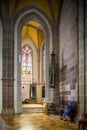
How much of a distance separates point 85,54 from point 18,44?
267 inches

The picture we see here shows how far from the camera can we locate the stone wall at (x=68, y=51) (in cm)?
1225

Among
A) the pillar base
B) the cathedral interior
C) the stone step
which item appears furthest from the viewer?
the stone step

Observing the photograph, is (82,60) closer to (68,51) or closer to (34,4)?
(68,51)

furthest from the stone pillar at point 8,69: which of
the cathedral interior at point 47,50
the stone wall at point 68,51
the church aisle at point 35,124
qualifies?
the church aisle at point 35,124

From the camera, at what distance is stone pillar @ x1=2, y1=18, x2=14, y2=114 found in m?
15.8

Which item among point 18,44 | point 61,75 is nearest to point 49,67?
point 61,75

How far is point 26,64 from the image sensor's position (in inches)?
1022

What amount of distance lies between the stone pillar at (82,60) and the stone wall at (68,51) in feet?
3.83

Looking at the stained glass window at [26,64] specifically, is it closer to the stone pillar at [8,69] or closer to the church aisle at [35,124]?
the stone pillar at [8,69]

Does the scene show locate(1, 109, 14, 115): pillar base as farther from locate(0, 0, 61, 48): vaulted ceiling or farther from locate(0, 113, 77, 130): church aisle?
locate(0, 0, 61, 48): vaulted ceiling

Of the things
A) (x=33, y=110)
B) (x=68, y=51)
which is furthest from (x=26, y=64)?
(x=68, y=51)

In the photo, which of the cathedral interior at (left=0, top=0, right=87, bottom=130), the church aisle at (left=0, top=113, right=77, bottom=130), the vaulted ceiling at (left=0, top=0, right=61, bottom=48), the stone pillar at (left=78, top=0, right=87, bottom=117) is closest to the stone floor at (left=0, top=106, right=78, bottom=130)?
the church aisle at (left=0, top=113, right=77, bottom=130)

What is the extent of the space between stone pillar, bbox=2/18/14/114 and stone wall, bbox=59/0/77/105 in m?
2.99

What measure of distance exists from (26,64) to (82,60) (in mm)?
15559
